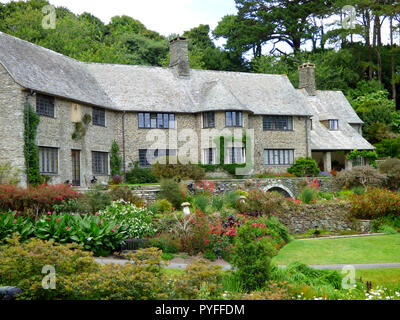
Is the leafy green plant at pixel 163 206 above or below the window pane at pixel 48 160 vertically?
below

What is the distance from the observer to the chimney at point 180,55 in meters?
34.6

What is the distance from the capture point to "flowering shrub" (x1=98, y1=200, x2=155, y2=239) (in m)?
16.0

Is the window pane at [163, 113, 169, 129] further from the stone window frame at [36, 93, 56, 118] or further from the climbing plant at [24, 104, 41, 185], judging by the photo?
the climbing plant at [24, 104, 41, 185]

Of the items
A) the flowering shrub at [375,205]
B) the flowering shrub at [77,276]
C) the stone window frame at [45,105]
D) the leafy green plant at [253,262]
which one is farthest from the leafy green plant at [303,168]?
the flowering shrub at [77,276]

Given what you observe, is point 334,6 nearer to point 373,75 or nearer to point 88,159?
point 373,75

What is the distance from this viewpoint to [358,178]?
31219 mm

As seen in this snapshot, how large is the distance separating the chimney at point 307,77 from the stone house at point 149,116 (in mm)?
2642

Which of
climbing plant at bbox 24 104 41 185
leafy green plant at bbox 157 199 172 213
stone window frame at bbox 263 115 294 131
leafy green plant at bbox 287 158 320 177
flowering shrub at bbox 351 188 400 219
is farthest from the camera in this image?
stone window frame at bbox 263 115 294 131

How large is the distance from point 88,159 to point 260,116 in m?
13.6

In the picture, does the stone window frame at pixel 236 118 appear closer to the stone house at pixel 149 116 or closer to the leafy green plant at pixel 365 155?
the stone house at pixel 149 116

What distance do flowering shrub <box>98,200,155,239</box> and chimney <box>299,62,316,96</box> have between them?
28.4 m
